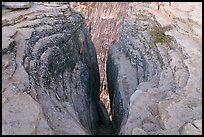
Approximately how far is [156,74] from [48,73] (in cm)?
219

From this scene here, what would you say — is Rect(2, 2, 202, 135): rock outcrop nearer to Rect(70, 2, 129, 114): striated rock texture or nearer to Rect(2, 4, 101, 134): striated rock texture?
Rect(2, 4, 101, 134): striated rock texture

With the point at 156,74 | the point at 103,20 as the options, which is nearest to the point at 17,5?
the point at 156,74

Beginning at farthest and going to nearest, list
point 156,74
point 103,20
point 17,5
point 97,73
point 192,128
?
point 103,20 → point 97,73 → point 17,5 → point 156,74 → point 192,128

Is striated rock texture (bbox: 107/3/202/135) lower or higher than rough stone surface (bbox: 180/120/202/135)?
lower

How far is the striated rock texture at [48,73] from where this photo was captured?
20.5 ft

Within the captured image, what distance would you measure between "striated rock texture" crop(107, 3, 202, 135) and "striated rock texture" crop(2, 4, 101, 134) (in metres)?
0.78

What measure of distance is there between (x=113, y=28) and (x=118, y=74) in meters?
5.68

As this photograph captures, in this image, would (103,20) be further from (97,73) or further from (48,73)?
(48,73)

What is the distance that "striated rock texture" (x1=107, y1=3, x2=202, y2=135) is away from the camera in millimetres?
6348

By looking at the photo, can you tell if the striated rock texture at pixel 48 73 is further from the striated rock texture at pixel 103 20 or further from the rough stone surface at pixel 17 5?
the striated rock texture at pixel 103 20

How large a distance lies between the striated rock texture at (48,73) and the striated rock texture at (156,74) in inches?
30.7

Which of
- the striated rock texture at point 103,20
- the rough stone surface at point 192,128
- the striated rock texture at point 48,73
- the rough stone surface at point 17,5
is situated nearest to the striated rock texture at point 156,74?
the rough stone surface at point 192,128

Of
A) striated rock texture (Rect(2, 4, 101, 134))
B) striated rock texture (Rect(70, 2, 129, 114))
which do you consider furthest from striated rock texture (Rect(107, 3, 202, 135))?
striated rock texture (Rect(70, 2, 129, 114))

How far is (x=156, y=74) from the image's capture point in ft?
27.5
